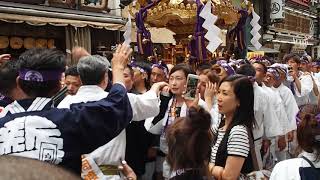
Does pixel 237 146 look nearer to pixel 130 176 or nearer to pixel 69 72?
pixel 130 176

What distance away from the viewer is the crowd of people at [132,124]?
7.04 ft

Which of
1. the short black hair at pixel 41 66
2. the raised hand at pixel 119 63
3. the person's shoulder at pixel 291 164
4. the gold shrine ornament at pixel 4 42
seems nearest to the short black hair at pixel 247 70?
the person's shoulder at pixel 291 164

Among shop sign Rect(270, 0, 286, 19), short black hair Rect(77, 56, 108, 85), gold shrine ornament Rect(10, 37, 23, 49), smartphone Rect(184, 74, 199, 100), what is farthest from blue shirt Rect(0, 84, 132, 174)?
shop sign Rect(270, 0, 286, 19)

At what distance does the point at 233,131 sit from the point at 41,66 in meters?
1.43

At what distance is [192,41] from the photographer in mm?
8055

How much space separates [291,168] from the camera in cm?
241

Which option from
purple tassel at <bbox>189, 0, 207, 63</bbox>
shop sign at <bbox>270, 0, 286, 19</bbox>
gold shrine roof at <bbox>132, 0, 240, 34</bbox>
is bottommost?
purple tassel at <bbox>189, 0, 207, 63</bbox>

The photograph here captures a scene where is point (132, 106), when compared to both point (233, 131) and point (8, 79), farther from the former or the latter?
point (8, 79)

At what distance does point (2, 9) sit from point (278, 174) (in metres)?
8.83

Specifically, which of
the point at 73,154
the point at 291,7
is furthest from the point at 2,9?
the point at 291,7

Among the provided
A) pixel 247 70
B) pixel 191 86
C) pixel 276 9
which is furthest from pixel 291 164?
pixel 276 9

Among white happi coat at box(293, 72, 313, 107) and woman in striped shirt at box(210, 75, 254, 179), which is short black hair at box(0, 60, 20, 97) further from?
white happi coat at box(293, 72, 313, 107)

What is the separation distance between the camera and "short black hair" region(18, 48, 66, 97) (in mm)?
2244

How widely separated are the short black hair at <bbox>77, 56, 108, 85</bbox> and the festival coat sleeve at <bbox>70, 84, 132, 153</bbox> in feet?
1.57
